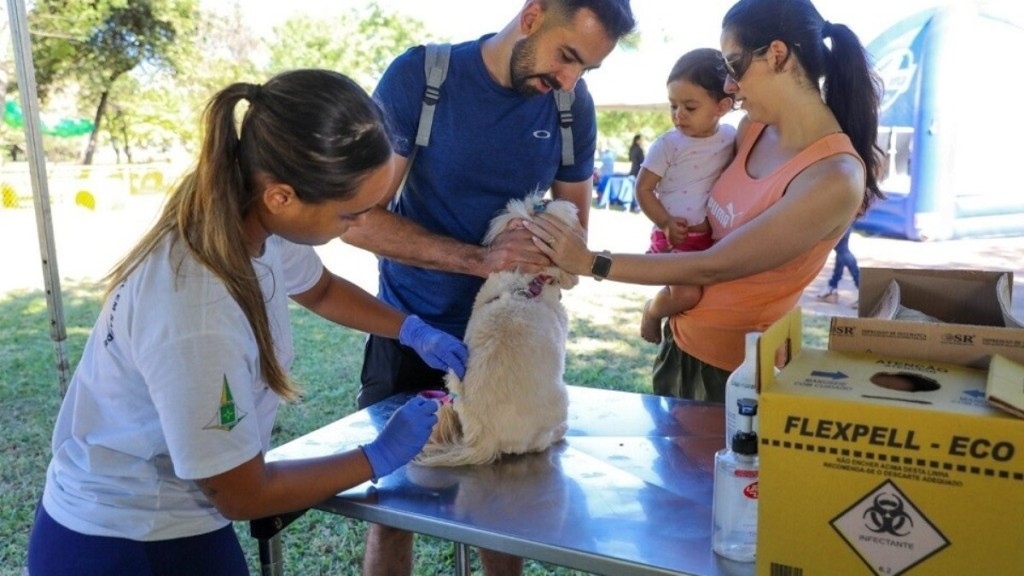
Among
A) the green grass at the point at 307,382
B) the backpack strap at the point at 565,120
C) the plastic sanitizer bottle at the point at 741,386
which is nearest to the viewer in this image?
the plastic sanitizer bottle at the point at 741,386

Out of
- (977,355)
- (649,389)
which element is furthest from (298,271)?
(649,389)

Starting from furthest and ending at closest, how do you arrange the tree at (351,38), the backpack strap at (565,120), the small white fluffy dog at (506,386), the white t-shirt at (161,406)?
1. the tree at (351,38)
2. the backpack strap at (565,120)
3. the small white fluffy dog at (506,386)
4. the white t-shirt at (161,406)

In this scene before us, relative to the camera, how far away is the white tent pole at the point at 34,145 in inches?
125

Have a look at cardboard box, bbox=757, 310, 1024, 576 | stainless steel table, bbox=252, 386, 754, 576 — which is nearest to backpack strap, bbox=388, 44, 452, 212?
stainless steel table, bbox=252, 386, 754, 576

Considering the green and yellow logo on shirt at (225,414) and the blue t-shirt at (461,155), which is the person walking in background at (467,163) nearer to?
the blue t-shirt at (461,155)

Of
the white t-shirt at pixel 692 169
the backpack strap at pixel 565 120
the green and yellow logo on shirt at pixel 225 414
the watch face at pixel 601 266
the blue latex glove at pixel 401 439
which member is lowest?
the blue latex glove at pixel 401 439

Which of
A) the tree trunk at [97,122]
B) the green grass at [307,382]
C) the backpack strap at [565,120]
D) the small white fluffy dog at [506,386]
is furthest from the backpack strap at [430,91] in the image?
the tree trunk at [97,122]

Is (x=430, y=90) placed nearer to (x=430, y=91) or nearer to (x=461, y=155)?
(x=430, y=91)

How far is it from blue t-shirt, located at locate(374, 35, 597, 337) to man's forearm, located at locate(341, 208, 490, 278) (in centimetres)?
14

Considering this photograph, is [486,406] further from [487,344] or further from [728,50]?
[728,50]

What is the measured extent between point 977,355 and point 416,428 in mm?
1089

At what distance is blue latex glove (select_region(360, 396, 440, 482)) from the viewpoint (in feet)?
5.34

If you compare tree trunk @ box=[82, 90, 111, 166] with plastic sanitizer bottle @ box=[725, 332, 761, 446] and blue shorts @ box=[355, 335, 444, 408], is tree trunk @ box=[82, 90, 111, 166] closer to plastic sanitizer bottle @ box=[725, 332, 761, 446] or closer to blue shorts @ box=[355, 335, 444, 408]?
blue shorts @ box=[355, 335, 444, 408]

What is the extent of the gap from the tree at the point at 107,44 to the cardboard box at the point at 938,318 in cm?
2169
